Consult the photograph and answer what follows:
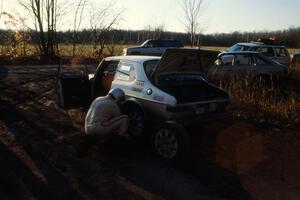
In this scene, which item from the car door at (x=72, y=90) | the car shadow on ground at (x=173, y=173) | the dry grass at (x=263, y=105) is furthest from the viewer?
the dry grass at (x=263, y=105)

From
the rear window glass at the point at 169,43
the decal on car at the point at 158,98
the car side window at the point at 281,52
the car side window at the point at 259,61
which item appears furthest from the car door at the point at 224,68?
the rear window glass at the point at 169,43

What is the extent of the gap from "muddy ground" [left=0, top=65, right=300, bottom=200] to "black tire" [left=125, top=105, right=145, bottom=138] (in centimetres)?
20

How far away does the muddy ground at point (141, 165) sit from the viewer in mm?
5688

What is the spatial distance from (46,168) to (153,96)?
222 cm

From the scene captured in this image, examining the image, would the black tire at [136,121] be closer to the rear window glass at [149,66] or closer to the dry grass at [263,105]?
the rear window glass at [149,66]

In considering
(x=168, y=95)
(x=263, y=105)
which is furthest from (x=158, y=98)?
(x=263, y=105)

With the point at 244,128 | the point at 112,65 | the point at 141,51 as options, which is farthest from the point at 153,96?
the point at 141,51

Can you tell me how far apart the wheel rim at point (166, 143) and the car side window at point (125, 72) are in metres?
1.48

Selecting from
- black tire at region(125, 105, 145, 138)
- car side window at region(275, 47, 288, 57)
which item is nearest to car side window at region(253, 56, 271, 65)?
car side window at region(275, 47, 288, 57)

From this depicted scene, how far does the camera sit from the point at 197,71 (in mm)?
8148

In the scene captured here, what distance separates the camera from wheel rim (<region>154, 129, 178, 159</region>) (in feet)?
22.3

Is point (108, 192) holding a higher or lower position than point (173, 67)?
lower

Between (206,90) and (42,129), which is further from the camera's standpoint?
(42,129)

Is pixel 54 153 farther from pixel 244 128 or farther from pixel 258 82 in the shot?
pixel 258 82
